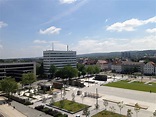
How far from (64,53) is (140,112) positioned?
57.8 meters

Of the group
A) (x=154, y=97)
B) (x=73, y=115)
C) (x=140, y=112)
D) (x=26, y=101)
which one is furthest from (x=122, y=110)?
(x=26, y=101)

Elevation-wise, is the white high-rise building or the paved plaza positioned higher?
the white high-rise building

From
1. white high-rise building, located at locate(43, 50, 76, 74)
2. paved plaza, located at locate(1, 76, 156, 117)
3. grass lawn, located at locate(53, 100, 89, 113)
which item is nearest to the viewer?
paved plaza, located at locate(1, 76, 156, 117)

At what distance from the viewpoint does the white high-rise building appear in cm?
7638

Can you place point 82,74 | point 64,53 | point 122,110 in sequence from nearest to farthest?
point 122,110 < point 82,74 < point 64,53

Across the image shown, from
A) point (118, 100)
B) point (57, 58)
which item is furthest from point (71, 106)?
point (57, 58)

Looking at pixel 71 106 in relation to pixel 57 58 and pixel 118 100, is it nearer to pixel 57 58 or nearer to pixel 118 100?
pixel 118 100

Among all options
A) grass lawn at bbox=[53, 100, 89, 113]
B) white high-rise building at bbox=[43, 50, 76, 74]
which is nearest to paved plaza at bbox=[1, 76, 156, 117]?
grass lawn at bbox=[53, 100, 89, 113]

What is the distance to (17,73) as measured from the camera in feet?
210

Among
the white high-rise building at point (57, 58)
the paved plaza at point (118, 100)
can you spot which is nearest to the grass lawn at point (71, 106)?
the paved plaza at point (118, 100)

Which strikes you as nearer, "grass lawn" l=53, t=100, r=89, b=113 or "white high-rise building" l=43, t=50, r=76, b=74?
"grass lawn" l=53, t=100, r=89, b=113

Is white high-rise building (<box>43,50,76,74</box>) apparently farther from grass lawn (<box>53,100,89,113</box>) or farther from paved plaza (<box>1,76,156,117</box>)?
grass lawn (<box>53,100,89,113</box>)

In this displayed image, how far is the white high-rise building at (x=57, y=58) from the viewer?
76375mm

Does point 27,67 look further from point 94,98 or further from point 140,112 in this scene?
point 140,112
